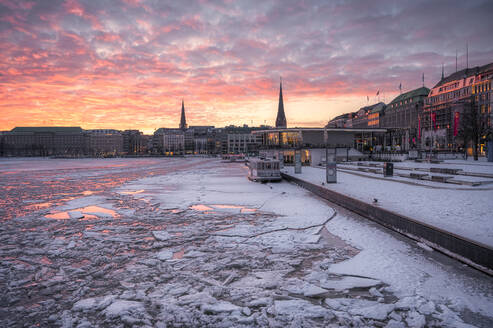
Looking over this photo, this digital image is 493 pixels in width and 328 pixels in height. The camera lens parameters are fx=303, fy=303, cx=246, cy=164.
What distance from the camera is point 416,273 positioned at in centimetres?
695

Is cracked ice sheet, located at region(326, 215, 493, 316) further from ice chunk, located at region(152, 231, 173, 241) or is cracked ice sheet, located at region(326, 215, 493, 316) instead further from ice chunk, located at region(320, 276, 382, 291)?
ice chunk, located at region(152, 231, 173, 241)

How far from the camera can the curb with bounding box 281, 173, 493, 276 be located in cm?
686

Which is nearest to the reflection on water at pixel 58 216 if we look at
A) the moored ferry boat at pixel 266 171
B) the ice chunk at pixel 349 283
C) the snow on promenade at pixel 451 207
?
the ice chunk at pixel 349 283

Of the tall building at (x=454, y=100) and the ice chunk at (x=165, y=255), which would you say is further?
the tall building at (x=454, y=100)

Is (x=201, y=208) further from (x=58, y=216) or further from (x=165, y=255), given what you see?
(x=165, y=255)

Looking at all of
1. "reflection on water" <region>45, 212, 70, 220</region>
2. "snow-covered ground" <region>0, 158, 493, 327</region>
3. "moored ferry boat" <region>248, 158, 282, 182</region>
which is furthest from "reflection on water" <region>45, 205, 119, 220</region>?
"moored ferry boat" <region>248, 158, 282, 182</region>

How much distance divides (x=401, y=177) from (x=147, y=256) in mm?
22633

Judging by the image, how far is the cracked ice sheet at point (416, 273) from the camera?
19.0 ft

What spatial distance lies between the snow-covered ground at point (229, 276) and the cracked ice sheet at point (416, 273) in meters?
0.02

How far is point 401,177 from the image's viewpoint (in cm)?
2481

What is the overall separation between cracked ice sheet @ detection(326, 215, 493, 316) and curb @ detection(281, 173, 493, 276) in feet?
0.88

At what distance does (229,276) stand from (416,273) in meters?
4.29

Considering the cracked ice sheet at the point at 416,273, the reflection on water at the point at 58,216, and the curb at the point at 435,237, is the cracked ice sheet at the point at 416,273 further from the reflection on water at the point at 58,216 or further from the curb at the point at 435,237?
the reflection on water at the point at 58,216

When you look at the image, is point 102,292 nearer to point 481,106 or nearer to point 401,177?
point 401,177
